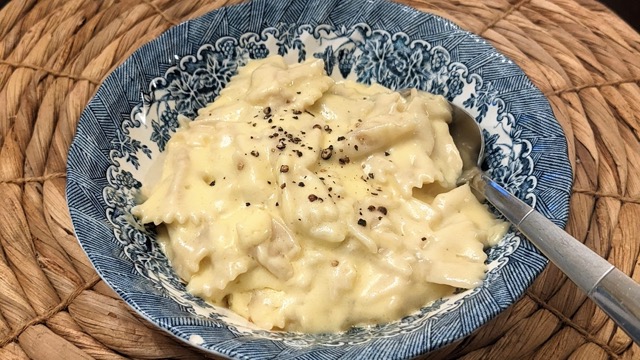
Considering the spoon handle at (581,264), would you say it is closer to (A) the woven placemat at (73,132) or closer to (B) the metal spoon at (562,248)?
(B) the metal spoon at (562,248)

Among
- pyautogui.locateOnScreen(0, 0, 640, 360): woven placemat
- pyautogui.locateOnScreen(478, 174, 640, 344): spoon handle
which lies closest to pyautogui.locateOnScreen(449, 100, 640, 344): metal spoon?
pyautogui.locateOnScreen(478, 174, 640, 344): spoon handle

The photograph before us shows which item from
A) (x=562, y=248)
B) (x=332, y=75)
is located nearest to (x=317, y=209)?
(x=562, y=248)

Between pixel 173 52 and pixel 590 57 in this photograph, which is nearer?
pixel 173 52

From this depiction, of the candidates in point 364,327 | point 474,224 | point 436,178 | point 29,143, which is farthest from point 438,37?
point 29,143

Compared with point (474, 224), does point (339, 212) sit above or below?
above

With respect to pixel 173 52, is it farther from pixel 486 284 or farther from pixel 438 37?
pixel 486 284

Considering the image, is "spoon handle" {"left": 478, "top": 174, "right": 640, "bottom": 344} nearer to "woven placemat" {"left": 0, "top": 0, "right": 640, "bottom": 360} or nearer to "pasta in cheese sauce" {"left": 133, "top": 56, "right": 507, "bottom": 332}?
"pasta in cheese sauce" {"left": 133, "top": 56, "right": 507, "bottom": 332}

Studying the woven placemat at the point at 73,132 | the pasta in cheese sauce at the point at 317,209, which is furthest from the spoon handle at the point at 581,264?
the woven placemat at the point at 73,132
